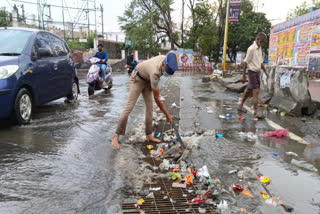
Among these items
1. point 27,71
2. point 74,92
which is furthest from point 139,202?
point 74,92

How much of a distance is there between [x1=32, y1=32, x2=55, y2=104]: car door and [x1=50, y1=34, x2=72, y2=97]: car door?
218mm

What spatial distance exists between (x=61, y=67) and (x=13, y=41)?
1335mm

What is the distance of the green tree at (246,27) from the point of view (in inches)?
1441

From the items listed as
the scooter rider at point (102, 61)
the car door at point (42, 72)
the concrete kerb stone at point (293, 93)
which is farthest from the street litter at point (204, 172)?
the scooter rider at point (102, 61)

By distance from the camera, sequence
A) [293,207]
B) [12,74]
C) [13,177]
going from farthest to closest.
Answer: [12,74]
[13,177]
[293,207]

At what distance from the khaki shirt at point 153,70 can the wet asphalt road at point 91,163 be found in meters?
1.12

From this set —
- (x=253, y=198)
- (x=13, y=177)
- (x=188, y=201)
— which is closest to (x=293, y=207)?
(x=253, y=198)

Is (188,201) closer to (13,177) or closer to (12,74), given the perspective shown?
(13,177)

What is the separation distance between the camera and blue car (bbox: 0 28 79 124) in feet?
14.9

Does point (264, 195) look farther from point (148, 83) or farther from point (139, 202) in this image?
point (148, 83)

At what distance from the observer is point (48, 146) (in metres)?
3.89

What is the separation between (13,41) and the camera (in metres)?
5.27

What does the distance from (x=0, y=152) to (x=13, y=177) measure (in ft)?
2.87

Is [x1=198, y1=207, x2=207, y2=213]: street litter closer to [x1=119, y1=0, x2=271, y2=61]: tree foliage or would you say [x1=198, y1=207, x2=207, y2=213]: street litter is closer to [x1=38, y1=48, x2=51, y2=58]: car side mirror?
[x1=38, y1=48, x2=51, y2=58]: car side mirror
